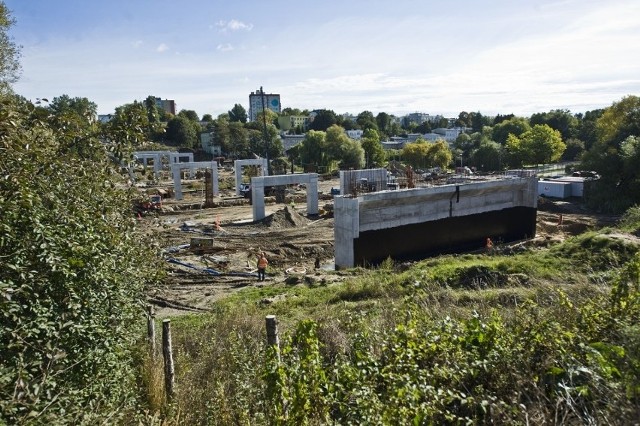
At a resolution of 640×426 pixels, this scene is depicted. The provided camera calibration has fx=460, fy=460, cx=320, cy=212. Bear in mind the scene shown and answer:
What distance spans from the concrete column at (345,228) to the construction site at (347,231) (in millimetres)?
46

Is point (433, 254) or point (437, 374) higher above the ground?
point (437, 374)

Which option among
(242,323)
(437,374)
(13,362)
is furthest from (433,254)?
(13,362)

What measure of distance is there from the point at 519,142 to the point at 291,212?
40206 mm

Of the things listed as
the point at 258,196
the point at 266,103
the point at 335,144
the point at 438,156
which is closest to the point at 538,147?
the point at 438,156

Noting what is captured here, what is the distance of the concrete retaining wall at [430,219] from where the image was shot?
20859 millimetres

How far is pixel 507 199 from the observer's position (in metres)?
27.7

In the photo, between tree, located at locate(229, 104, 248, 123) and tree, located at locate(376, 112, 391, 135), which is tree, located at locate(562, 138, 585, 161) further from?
tree, located at locate(229, 104, 248, 123)

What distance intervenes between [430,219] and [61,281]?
70.1 feet

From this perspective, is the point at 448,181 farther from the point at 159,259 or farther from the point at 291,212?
the point at 159,259

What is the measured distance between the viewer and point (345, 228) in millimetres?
20578

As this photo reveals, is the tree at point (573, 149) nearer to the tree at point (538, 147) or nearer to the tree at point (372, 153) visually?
the tree at point (538, 147)

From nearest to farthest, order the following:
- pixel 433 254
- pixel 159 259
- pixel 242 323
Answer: pixel 159 259, pixel 242 323, pixel 433 254

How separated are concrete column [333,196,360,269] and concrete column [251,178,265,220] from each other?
33.4 ft

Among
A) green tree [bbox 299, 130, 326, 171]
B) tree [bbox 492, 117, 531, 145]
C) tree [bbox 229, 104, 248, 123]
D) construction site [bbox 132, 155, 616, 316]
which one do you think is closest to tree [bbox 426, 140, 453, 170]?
green tree [bbox 299, 130, 326, 171]
